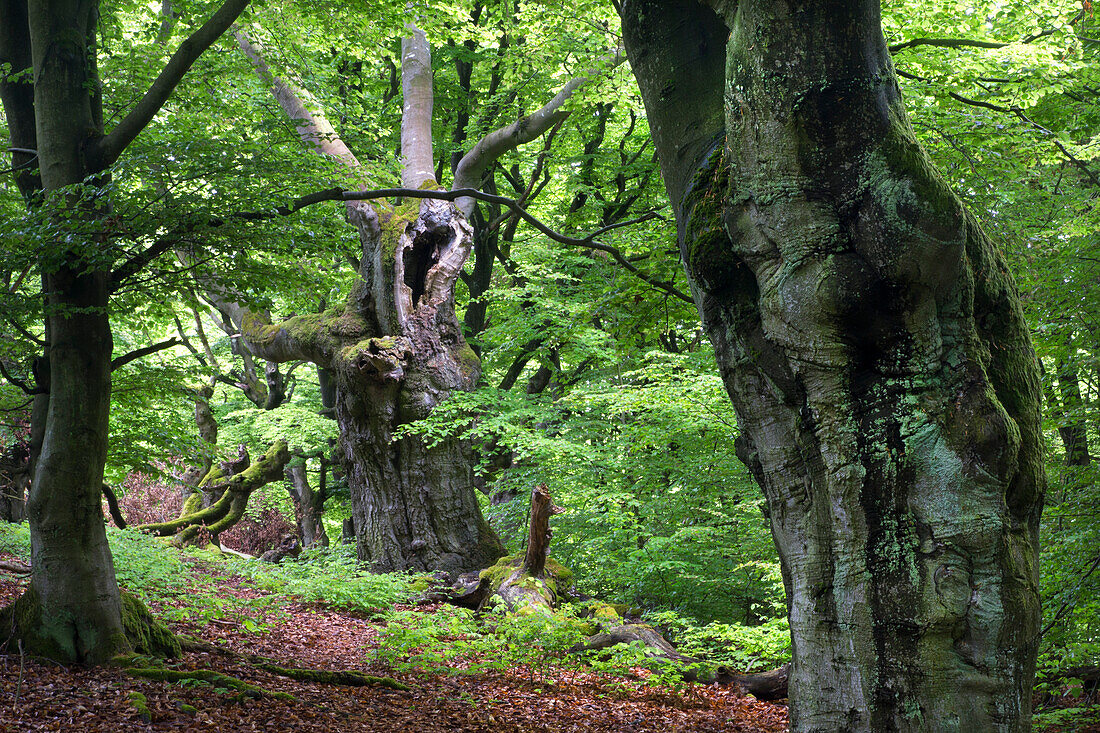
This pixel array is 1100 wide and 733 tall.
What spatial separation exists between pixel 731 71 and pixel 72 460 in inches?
189

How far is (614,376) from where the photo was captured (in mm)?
12766

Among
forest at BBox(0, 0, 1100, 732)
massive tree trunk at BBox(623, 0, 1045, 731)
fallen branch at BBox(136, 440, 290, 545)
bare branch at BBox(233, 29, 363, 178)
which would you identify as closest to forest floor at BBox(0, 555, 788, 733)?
forest at BBox(0, 0, 1100, 732)

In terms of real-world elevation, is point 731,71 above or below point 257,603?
above

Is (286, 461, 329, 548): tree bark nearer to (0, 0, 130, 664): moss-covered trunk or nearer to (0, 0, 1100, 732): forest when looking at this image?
(0, 0, 1100, 732): forest

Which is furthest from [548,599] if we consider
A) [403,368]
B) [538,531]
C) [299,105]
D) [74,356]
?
[299,105]

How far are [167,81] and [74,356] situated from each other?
1.99 meters

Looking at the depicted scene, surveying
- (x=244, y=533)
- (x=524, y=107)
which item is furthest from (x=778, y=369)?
(x=244, y=533)

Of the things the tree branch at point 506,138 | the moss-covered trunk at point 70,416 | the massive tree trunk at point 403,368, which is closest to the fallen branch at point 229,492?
the massive tree trunk at point 403,368

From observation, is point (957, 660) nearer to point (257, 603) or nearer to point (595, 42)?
point (257, 603)

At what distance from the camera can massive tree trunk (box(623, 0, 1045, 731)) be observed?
2766 millimetres

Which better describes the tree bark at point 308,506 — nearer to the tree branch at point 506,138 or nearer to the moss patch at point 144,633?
the tree branch at point 506,138

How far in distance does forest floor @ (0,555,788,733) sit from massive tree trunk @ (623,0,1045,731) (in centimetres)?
242

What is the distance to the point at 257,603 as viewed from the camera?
8.12 metres

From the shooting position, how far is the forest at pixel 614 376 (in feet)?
9.56
